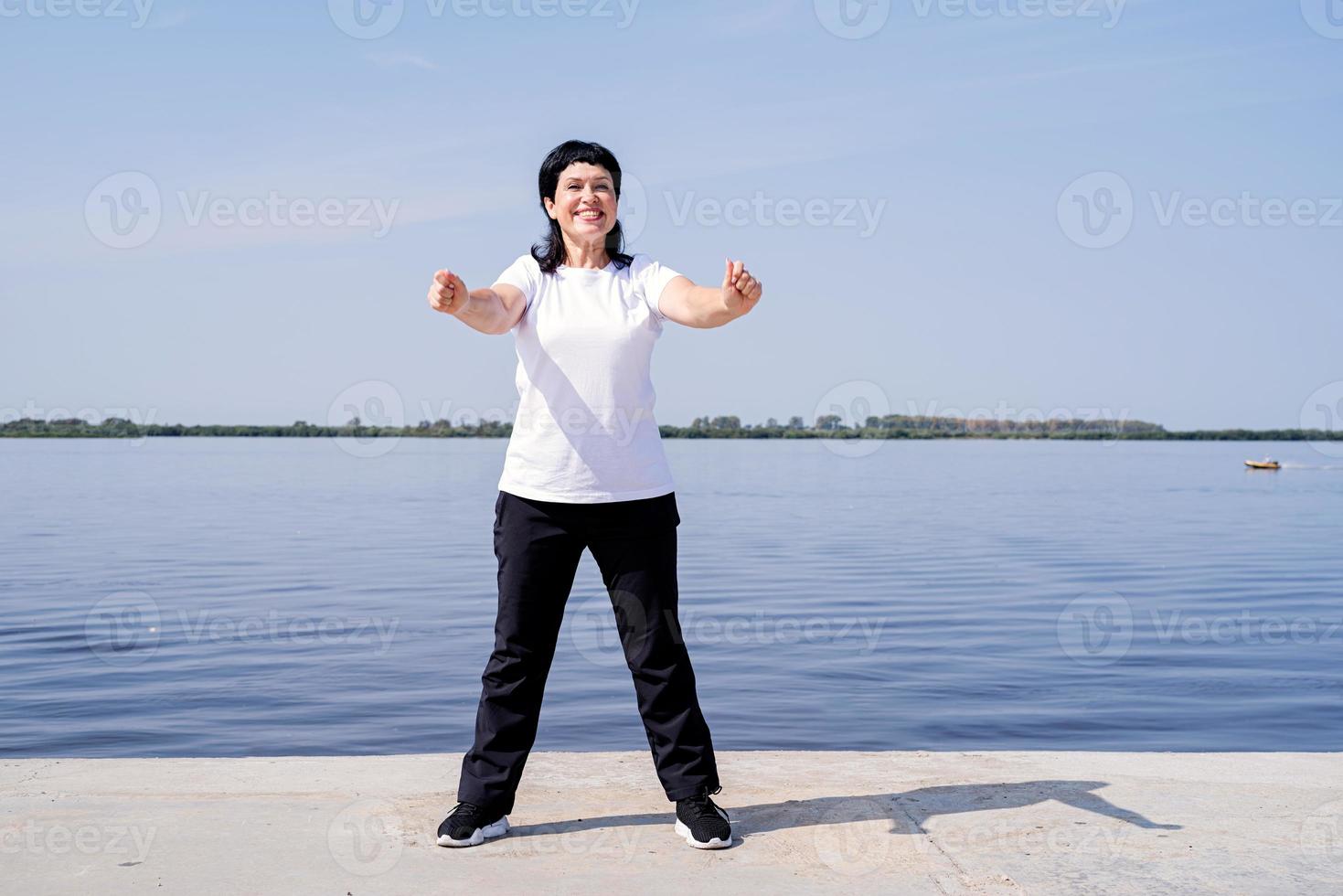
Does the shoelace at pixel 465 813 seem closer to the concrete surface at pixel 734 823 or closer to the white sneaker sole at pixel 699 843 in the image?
the concrete surface at pixel 734 823

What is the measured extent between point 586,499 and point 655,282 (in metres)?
0.71

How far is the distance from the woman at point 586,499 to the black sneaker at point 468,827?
26mm

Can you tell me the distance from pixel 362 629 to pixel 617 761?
25.1 ft

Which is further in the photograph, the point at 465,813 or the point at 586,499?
the point at 586,499

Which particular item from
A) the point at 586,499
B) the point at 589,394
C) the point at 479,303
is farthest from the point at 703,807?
the point at 479,303

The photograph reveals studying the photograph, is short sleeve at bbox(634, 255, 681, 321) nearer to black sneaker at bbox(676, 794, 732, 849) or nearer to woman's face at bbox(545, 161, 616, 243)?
woman's face at bbox(545, 161, 616, 243)

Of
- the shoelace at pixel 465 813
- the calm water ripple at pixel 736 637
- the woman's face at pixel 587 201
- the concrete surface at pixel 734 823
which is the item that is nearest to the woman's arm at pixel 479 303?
the woman's face at pixel 587 201

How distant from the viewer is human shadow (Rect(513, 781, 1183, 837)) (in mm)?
3910

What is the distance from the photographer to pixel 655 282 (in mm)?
4012

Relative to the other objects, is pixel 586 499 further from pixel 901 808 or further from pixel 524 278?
pixel 901 808

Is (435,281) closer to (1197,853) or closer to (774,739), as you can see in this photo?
(1197,853)

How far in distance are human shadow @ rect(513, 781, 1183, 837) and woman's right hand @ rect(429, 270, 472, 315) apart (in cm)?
159

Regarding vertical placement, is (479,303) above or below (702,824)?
above

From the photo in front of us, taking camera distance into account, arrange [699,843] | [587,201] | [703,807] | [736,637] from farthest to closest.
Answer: [736,637]
[587,201]
[703,807]
[699,843]
